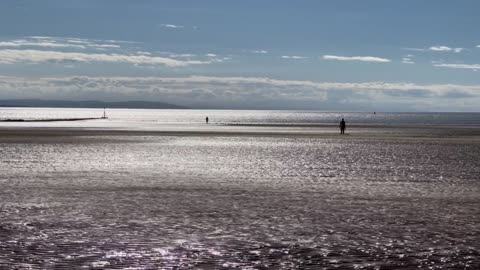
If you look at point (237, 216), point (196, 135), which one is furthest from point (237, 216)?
point (196, 135)

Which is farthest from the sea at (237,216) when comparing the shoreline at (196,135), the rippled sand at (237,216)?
the shoreline at (196,135)

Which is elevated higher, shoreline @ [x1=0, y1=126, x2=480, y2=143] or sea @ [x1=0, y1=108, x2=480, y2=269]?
sea @ [x1=0, y1=108, x2=480, y2=269]

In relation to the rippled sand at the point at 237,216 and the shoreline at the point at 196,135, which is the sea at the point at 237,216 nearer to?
the rippled sand at the point at 237,216

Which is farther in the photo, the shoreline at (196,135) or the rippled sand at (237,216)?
the shoreline at (196,135)

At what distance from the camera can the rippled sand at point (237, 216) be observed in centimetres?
1377

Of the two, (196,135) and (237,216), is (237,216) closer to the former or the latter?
(237,216)

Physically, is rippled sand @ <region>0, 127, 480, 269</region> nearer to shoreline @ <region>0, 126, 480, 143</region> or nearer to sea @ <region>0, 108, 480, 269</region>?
sea @ <region>0, 108, 480, 269</region>

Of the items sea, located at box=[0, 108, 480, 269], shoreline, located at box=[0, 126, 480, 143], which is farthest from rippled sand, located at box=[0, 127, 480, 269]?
shoreline, located at box=[0, 126, 480, 143]

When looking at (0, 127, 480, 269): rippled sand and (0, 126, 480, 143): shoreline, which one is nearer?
(0, 127, 480, 269): rippled sand

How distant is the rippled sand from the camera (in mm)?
13773

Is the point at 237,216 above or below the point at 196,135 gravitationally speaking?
above

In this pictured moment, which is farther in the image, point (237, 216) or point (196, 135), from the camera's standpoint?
point (196, 135)

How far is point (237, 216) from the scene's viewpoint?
63.6 feet

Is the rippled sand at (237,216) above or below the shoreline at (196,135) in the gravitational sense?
above
